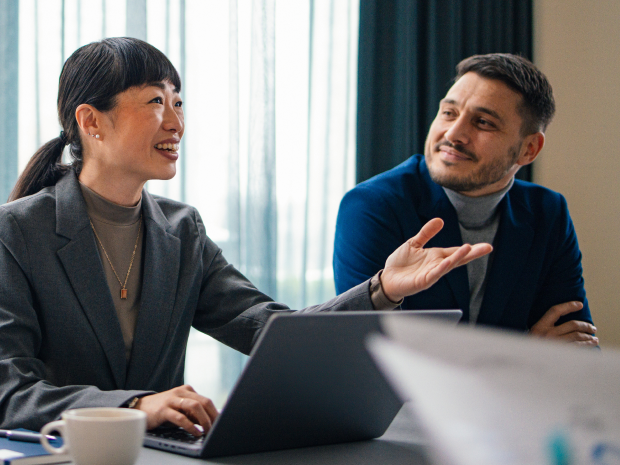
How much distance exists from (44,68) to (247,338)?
1294 millimetres

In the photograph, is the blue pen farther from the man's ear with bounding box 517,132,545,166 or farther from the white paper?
the man's ear with bounding box 517,132,545,166

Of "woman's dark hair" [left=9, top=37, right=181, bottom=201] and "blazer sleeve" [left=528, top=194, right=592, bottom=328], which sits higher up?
"woman's dark hair" [left=9, top=37, right=181, bottom=201]

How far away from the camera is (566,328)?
1.62 meters

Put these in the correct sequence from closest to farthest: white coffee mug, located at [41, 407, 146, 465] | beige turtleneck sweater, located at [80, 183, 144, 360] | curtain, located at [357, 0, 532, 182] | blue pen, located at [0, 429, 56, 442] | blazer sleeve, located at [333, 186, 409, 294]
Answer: white coffee mug, located at [41, 407, 146, 465] → blue pen, located at [0, 429, 56, 442] → beige turtleneck sweater, located at [80, 183, 144, 360] → blazer sleeve, located at [333, 186, 409, 294] → curtain, located at [357, 0, 532, 182]

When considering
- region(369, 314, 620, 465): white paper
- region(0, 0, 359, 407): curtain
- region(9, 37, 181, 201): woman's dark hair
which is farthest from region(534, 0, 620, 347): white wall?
region(369, 314, 620, 465): white paper

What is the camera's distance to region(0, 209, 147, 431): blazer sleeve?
3.00ft

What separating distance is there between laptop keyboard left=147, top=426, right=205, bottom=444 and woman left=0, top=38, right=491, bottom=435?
25 centimetres

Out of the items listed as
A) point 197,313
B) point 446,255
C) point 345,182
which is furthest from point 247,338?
point 345,182

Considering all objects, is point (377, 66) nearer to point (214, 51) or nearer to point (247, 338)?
point (214, 51)

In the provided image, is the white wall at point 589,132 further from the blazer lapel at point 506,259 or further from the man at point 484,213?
the blazer lapel at point 506,259

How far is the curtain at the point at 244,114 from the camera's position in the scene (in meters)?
2.13

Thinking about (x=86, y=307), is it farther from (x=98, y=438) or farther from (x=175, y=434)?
(x=98, y=438)

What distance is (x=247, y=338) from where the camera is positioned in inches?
54.6

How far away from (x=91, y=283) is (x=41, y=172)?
0.33 meters
